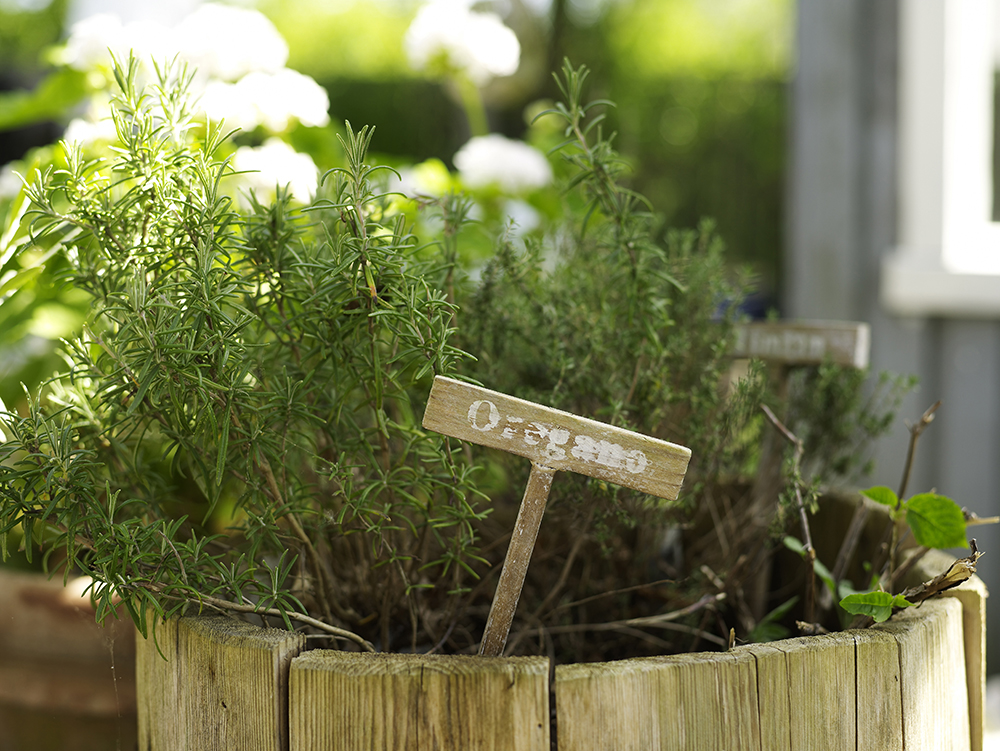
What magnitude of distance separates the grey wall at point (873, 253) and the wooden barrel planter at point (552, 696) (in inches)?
36.8

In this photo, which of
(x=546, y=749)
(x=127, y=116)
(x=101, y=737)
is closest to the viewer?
(x=546, y=749)

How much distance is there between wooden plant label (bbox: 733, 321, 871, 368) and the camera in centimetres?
77

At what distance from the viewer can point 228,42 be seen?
984 millimetres

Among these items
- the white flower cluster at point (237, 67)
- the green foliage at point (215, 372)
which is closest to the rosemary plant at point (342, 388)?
the green foliage at point (215, 372)

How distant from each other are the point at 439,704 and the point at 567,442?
180 mm

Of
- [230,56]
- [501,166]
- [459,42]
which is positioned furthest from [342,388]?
[459,42]

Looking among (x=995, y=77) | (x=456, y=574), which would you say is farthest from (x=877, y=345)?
(x=456, y=574)

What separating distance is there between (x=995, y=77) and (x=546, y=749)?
65.7 inches

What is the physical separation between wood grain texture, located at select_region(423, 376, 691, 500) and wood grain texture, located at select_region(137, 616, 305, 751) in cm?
20

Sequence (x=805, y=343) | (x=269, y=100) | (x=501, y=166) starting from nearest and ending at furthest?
(x=805, y=343)
(x=269, y=100)
(x=501, y=166)

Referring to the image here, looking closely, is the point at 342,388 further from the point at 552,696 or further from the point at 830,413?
the point at 830,413

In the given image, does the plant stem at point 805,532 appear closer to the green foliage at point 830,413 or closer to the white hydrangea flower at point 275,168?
the green foliage at point 830,413

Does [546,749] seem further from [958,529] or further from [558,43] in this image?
[558,43]

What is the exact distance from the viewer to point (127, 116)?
1.91ft
